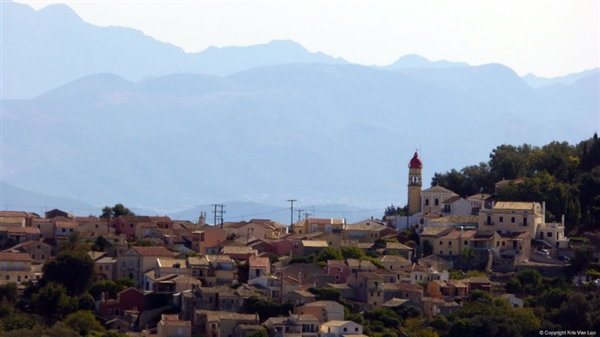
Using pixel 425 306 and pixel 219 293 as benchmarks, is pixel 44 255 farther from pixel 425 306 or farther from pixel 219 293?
pixel 425 306

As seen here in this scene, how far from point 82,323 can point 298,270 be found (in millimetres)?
A: 10702

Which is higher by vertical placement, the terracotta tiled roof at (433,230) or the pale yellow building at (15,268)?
the terracotta tiled roof at (433,230)

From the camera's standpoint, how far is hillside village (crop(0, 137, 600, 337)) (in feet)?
184

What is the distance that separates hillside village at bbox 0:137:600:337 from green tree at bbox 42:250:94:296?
0.20 feet

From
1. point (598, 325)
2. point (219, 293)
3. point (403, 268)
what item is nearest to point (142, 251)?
point (219, 293)

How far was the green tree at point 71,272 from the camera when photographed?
59.3 metres

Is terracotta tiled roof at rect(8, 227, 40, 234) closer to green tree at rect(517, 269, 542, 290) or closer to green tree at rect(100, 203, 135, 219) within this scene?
green tree at rect(100, 203, 135, 219)

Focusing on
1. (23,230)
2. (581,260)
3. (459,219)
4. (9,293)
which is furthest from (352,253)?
(23,230)

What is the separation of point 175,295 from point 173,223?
17642 mm

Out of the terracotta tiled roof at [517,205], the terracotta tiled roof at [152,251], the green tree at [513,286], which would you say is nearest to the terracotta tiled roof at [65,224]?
the terracotta tiled roof at [152,251]

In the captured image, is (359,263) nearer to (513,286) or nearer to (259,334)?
(513,286)

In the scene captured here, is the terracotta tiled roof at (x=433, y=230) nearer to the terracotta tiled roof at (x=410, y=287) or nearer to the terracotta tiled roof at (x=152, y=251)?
the terracotta tiled roof at (x=410, y=287)

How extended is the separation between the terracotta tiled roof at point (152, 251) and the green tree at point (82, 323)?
768 centimetres

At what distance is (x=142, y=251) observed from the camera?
63.7m
